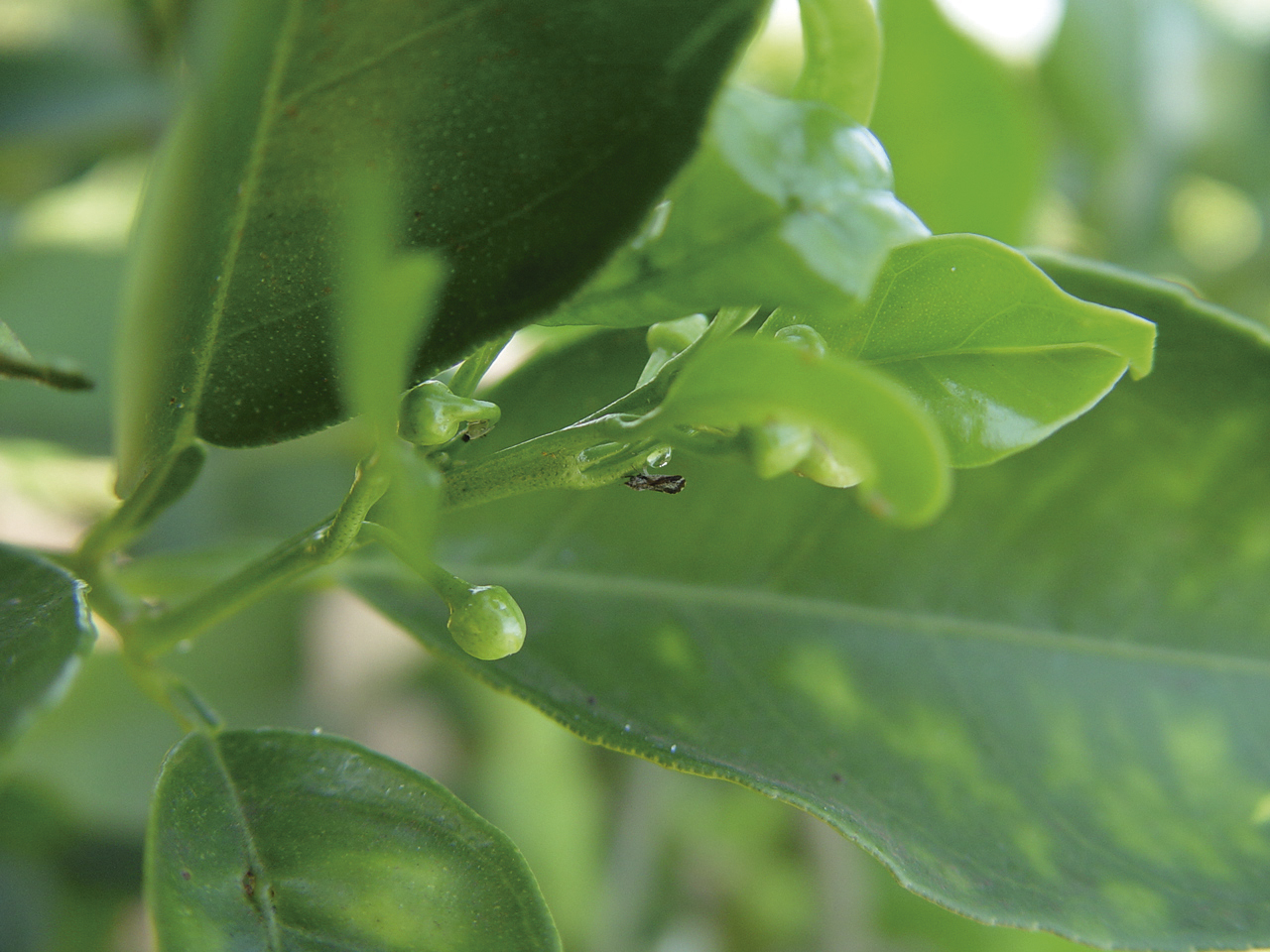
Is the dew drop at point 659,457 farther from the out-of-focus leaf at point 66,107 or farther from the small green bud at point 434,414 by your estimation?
the out-of-focus leaf at point 66,107

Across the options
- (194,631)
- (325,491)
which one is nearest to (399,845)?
(194,631)

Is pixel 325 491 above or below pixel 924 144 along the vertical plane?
below

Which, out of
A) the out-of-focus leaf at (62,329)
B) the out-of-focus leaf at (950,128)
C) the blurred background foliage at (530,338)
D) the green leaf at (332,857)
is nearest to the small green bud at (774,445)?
the green leaf at (332,857)

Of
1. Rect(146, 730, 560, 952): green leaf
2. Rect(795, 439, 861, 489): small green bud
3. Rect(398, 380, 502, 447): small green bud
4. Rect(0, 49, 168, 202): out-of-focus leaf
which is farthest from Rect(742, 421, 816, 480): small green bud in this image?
Rect(0, 49, 168, 202): out-of-focus leaf

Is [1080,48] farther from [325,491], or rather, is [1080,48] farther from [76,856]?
[76,856]

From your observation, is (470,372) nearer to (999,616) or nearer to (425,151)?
(425,151)

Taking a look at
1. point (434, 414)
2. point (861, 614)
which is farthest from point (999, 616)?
point (434, 414)

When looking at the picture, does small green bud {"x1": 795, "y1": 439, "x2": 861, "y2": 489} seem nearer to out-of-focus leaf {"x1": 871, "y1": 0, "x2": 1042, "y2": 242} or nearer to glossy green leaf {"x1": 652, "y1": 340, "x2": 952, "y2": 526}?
glossy green leaf {"x1": 652, "y1": 340, "x2": 952, "y2": 526}

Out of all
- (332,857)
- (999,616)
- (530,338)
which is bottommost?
(530,338)
